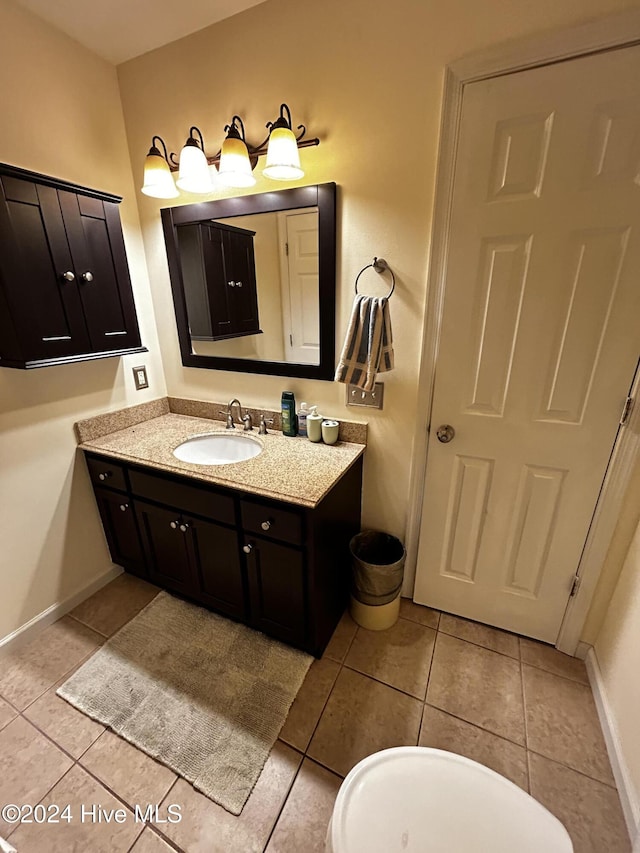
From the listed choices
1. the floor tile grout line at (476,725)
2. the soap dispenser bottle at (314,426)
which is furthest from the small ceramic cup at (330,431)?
the floor tile grout line at (476,725)

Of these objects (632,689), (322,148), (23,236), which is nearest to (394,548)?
(632,689)

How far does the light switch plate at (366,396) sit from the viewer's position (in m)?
1.54

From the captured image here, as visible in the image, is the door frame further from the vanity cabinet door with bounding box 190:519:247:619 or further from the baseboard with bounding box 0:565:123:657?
the baseboard with bounding box 0:565:123:657

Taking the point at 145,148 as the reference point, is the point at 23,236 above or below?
below

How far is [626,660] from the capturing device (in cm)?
120

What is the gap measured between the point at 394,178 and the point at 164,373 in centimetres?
153

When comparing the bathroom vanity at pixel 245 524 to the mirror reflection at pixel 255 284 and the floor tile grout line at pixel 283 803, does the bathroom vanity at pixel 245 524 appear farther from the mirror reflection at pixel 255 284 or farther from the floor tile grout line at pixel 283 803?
the mirror reflection at pixel 255 284

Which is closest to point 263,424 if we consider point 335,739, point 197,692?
point 197,692

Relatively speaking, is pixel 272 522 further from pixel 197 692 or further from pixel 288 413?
pixel 197 692

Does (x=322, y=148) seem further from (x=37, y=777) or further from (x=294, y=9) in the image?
(x=37, y=777)

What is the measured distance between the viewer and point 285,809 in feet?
3.52

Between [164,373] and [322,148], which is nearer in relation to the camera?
[322,148]

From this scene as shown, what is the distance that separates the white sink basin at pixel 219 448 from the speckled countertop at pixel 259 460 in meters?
0.04

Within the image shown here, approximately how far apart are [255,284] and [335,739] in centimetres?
185
